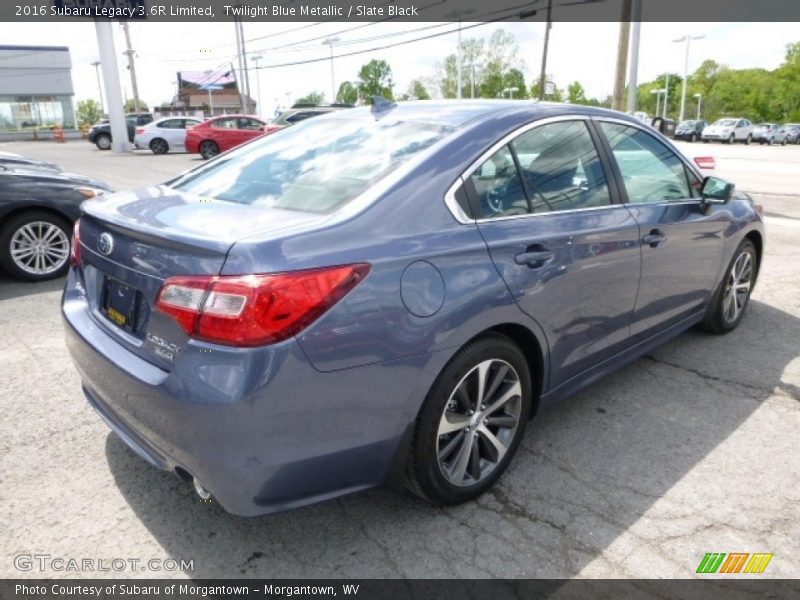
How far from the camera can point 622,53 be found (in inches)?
735

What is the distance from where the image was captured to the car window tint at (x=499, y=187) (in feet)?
8.71

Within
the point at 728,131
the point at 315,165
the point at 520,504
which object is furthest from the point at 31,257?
the point at 728,131

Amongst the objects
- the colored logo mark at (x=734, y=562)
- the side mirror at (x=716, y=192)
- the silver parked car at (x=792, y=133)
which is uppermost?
the side mirror at (x=716, y=192)

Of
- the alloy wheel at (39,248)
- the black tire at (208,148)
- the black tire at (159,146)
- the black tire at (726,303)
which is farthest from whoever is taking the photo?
the black tire at (159,146)

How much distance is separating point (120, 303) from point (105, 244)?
0.26 m

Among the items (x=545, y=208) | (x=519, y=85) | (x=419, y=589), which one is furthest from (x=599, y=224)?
(x=519, y=85)

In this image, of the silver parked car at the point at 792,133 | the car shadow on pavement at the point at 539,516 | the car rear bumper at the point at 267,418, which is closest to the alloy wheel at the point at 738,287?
the car shadow on pavement at the point at 539,516

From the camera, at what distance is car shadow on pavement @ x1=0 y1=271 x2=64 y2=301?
19.4 feet

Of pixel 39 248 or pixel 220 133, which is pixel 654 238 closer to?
pixel 39 248

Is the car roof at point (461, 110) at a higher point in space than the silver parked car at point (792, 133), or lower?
higher

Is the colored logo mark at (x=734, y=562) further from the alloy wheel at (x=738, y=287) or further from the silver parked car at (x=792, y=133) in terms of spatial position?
the silver parked car at (x=792, y=133)

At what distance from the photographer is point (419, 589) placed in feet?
7.43

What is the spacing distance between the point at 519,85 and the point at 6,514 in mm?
75124

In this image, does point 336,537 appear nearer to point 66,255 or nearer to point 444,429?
point 444,429
